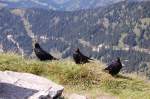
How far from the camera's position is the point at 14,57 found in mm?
17828

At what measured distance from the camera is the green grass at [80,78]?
15.4 meters

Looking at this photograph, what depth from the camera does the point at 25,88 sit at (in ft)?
37.4

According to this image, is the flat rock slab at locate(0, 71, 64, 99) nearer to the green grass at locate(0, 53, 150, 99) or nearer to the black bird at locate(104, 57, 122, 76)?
the green grass at locate(0, 53, 150, 99)

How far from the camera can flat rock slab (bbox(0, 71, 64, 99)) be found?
11.0 m

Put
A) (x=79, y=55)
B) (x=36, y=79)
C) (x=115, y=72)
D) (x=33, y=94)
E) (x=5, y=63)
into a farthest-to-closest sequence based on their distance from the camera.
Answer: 1. (x=79, y=55)
2. (x=115, y=72)
3. (x=5, y=63)
4. (x=36, y=79)
5. (x=33, y=94)

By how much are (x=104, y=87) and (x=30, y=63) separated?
3.67 m

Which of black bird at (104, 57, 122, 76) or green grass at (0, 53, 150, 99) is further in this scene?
black bird at (104, 57, 122, 76)

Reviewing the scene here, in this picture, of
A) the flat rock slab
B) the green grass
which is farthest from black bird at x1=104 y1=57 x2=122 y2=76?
the flat rock slab

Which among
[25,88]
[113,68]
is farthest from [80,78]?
[25,88]

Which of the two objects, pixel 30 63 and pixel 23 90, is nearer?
pixel 23 90

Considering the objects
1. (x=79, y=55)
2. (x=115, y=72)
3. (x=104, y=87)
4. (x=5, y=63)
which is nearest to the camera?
(x=104, y=87)

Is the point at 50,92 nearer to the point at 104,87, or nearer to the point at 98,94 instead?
the point at 98,94

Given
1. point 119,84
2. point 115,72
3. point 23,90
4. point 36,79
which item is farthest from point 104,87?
point 23,90

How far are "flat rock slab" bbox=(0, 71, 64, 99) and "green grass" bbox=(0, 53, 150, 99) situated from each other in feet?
8.67
